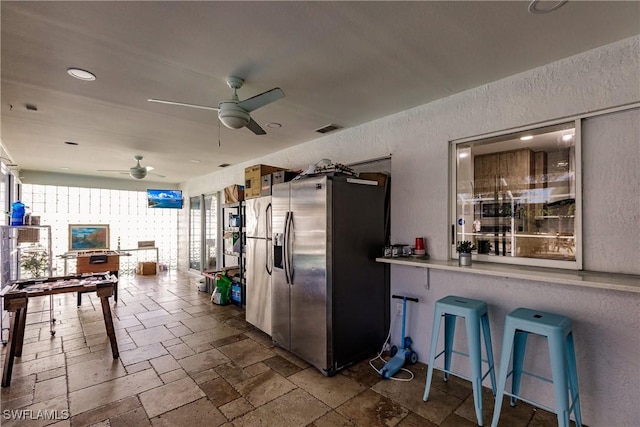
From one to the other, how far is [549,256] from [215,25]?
2.88 m

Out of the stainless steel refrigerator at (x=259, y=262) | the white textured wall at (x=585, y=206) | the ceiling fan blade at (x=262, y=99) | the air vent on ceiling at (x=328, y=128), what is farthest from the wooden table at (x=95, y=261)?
the white textured wall at (x=585, y=206)

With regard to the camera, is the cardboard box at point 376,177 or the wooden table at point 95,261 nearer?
the cardboard box at point 376,177

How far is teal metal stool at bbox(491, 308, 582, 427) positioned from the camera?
6.07ft

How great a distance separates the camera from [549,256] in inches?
93.1

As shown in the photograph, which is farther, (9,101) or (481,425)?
(9,101)

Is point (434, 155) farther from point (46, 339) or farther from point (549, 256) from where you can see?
point (46, 339)

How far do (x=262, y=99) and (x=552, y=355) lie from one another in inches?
103

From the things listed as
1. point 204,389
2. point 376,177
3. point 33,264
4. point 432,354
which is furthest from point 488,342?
point 33,264

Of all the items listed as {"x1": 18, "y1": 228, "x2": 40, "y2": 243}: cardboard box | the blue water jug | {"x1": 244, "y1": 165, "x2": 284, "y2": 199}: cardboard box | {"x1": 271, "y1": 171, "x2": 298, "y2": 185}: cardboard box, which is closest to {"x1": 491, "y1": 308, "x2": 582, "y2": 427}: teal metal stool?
{"x1": 271, "y1": 171, "x2": 298, "y2": 185}: cardboard box

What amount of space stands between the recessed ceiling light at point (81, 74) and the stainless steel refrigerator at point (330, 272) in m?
1.88

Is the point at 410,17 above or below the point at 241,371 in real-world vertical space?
above

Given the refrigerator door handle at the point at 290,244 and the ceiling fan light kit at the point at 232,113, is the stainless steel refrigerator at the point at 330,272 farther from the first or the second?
the ceiling fan light kit at the point at 232,113

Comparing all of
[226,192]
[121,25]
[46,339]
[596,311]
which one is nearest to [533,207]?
[596,311]

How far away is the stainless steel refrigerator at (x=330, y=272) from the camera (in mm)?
2842
